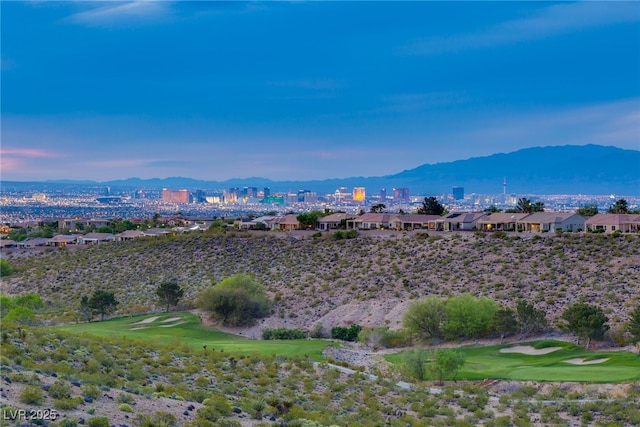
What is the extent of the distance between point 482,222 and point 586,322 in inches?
1791

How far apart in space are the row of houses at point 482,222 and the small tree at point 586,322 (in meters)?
34.0

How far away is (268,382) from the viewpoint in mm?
26297

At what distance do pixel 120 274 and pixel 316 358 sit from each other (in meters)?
41.7

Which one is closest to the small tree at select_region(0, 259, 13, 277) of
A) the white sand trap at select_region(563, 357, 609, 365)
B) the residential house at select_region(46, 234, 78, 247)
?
the residential house at select_region(46, 234, 78, 247)

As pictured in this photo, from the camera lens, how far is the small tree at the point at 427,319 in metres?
43.4

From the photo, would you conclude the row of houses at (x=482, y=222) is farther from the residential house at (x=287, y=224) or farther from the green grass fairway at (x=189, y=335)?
the green grass fairway at (x=189, y=335)

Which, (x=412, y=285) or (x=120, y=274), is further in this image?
(x=120, y=274)

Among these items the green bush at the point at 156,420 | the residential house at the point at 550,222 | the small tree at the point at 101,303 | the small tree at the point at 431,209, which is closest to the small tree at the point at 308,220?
the small tree at the point at 431,209

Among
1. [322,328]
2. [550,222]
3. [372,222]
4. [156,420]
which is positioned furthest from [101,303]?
[550,222]

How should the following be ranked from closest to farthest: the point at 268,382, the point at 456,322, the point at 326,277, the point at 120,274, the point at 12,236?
the point at 268,382
the point at 456,322
the point at 326,277
the point at 120,274
the point at 12,236

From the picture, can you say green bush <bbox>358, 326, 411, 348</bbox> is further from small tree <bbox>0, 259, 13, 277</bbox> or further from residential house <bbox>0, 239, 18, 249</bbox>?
residential house <bbox>0, 239, 18, 249</bbox>

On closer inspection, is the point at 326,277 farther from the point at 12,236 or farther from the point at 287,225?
the point at 12,236

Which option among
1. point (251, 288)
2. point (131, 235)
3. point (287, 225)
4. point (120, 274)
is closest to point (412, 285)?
point (251, 288)

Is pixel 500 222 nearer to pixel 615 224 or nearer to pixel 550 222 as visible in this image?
pixel 550 222
